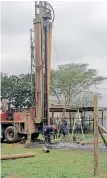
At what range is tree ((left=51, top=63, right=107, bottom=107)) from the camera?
44906mm

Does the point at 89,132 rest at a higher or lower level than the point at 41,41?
lower

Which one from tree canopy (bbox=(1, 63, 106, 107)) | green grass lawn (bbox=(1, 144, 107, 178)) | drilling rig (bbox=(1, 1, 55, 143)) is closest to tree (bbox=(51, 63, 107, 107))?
tree canopy (bbox=(1, 63, 106, 107))

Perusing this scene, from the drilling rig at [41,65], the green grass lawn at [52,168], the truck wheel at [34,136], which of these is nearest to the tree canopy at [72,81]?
the truck wheel at [34,136]

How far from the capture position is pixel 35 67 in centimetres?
1980

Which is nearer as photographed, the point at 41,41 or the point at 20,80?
the point at 41,41

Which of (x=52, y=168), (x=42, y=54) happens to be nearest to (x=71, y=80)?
(x=42, y=54)

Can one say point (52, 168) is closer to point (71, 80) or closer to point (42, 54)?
point (42, 54)

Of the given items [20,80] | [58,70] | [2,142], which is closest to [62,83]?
[58,70]

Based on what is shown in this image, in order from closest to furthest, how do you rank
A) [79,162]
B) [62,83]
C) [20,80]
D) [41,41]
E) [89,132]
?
1. [79,162]
2. [41,41]
3. [89,132]
4. [20,80]
5. [62,83]

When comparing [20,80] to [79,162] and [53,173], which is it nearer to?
[79,162]

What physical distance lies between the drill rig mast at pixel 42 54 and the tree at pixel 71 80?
2392cm

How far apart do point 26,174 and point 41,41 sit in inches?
422

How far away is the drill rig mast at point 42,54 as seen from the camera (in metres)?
19.7

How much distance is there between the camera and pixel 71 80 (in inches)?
1767
